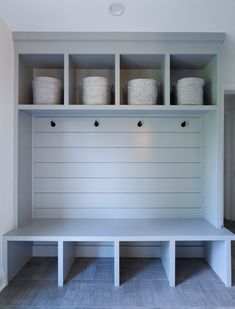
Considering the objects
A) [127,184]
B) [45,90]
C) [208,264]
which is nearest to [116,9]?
[45,90]

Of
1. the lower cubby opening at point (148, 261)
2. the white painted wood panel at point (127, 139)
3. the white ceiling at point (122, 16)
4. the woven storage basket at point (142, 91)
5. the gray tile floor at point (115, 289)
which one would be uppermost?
the white ceiling at point (122, 16)

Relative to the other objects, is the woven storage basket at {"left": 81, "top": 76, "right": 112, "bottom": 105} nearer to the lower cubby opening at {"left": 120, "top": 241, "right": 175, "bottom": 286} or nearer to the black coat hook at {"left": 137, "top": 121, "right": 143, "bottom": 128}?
the black coat hook at {"left": 137, "top": 121, "right": 143, "bottom": 128}

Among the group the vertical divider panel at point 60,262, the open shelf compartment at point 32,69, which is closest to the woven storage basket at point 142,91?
the open shelf compartment at point 32,69

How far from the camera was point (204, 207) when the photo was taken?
8.37 ft

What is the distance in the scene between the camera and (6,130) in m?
2.11

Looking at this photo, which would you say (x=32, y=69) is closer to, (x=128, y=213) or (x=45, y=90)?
(x=45, y=90)

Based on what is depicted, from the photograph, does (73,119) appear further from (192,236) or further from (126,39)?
(192,236)

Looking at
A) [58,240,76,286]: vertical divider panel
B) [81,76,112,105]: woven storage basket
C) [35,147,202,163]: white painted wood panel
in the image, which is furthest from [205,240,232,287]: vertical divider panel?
[81,76,112,105]: woven storage basket

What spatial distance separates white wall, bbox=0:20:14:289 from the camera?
6.65 ft

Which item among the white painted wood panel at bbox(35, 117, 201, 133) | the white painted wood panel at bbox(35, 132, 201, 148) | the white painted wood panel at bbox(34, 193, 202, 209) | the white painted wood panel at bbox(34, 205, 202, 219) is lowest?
the white painted wood panel at bbox(34, 205, 202, 219)

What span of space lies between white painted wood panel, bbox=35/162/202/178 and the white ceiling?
4.35ft

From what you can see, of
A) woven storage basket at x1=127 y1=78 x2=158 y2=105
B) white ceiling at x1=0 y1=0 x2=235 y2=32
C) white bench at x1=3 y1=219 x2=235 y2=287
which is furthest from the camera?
woven storage basket at x1=127 y1=78 x2=158 y2=105

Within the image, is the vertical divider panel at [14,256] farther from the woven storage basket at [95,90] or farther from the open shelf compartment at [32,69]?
the woven storage basket at [95,90]

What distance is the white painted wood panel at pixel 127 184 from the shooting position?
259cm
